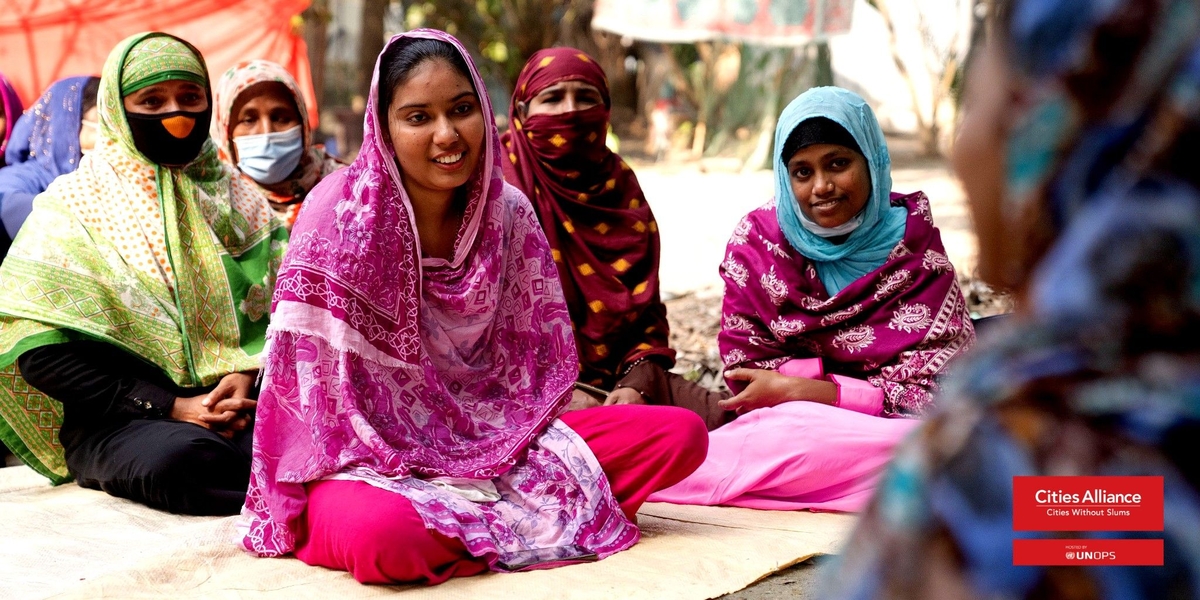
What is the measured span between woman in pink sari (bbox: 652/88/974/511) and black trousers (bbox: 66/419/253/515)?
1.27m

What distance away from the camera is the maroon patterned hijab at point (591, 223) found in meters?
4.05

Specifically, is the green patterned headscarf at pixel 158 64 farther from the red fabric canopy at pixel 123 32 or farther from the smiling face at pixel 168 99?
the red fabric canopy at pixel 123 32

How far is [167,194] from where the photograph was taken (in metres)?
3.64

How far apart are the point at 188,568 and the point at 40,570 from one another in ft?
1.25

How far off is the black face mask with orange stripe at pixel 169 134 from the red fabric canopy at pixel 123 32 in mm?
3010

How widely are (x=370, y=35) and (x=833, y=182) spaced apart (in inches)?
325

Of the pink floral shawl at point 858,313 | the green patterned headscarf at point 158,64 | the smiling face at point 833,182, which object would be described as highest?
the green patterned headscarf at point 158,64

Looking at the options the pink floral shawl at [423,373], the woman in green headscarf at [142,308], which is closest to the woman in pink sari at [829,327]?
the pink floral shawl at [423,373]

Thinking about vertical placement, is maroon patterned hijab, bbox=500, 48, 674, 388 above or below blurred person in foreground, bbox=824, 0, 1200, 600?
below

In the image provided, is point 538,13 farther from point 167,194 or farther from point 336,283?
point 336,283

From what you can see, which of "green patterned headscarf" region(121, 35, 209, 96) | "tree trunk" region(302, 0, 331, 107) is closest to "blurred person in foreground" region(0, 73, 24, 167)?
"green patterned headscarf" region(121, 35, 209, 96)

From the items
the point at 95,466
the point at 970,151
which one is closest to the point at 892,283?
the point at 95,466

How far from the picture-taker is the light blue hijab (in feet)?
11.7

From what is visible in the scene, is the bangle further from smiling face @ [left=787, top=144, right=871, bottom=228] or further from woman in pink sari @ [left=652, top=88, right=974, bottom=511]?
smiling face @ [left=787, top=144, right=871, bottom=228]
